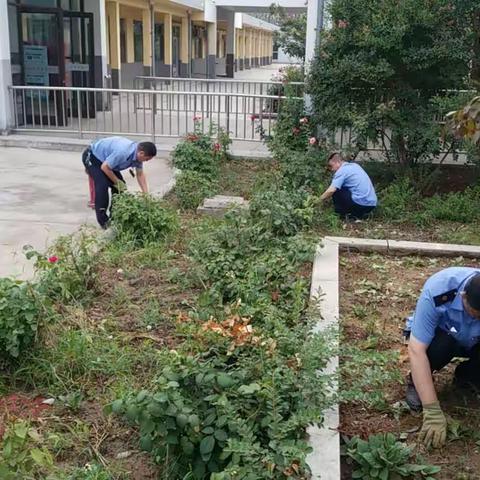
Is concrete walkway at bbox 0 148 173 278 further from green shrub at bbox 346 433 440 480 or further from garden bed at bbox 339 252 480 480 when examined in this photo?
green shrub at bbox 346 433 440 480

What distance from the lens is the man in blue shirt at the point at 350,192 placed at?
6.82m

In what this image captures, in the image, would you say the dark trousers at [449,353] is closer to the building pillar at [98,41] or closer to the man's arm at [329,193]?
the man's arm at [329,193]

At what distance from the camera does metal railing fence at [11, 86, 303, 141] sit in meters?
11.0

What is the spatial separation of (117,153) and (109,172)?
0.68 ft

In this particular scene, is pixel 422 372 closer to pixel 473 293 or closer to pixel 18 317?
pixel 473 293

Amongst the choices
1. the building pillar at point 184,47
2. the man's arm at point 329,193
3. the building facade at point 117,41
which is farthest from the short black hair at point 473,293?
the building pillar at point 184,47

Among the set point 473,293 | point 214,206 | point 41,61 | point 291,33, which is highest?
point 291,33

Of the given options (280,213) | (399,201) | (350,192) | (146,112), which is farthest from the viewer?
(146,112)

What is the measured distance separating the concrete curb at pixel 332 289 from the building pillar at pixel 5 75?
24.9 feet

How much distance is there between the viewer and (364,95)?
8.50 m

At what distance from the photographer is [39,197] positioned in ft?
25.6

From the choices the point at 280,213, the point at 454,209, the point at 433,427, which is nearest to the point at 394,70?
the point at 454,209

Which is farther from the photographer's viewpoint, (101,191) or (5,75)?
(5,75)

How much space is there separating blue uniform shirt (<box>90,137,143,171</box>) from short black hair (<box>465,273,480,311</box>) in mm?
4284
